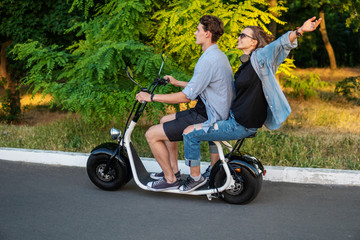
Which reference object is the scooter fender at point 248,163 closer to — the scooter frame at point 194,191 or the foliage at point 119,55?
the scooter frame at point 194,191

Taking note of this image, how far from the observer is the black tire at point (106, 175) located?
203 inches

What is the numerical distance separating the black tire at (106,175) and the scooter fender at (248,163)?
1.23 meters

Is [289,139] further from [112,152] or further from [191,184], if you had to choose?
[112,152]

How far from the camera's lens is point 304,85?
12.6 m

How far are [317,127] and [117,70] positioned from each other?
13.9 ft

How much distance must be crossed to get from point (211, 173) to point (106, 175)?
1246 mm

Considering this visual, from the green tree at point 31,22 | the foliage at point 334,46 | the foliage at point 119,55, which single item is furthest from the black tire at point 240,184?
the foliage at point 334,46

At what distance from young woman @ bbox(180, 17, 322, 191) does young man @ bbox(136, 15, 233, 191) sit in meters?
0.12

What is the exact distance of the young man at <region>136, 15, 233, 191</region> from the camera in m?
4.48

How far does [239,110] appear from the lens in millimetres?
4465

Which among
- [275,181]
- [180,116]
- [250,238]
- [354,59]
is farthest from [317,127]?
[354,59]

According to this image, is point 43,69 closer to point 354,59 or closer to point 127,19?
point 127,19

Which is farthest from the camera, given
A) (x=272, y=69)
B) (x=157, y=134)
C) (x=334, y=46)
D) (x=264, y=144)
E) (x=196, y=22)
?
(x=334, y=46)

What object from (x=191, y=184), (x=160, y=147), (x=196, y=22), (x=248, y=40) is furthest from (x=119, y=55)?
(x=248, y=40)
